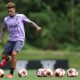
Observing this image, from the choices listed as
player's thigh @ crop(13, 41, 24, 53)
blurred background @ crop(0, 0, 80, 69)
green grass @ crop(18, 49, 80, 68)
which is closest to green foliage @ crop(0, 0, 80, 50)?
blurred background @ crop(0, 0, 80, 69)

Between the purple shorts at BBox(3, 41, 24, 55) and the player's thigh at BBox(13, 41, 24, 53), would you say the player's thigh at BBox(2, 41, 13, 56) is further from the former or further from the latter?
the player's thigh at BBox(13, 41, 24, 53)

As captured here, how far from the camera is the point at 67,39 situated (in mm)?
36656

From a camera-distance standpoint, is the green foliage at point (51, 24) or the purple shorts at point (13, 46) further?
the green foliage at point (51, 24)

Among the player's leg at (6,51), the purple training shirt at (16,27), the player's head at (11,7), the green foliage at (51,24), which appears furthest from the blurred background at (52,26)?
the player's head at (11,7)

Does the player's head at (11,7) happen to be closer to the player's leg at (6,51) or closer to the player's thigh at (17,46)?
the player's thigh at (17,46)

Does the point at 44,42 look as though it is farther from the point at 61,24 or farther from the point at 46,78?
the point at 46,78

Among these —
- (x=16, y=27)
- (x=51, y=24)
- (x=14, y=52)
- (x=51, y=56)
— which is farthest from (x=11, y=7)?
(x=51, y=24)

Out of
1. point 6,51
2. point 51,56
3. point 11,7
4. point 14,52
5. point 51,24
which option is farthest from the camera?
point 51,24

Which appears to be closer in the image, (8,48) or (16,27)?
(16,27)

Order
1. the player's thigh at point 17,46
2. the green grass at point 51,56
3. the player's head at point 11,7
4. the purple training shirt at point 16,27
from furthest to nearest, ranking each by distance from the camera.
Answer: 1. the green grass at point 51,56
2. the purple training shirt at point 16,27
3. the player's thigh at point 17,46
4. the player's head at point 11,7

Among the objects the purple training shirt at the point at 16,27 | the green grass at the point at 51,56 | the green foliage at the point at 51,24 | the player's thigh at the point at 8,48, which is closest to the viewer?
the purple training shirt at the point at 16,27

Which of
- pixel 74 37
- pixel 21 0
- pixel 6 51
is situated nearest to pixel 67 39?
pixel 74 37

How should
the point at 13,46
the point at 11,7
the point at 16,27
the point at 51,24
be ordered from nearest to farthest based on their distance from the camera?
the point at 11,7, the point at 16,27, the point at 13,46, the point at 51,24

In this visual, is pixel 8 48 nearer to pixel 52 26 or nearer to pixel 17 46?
pixel 17 46
